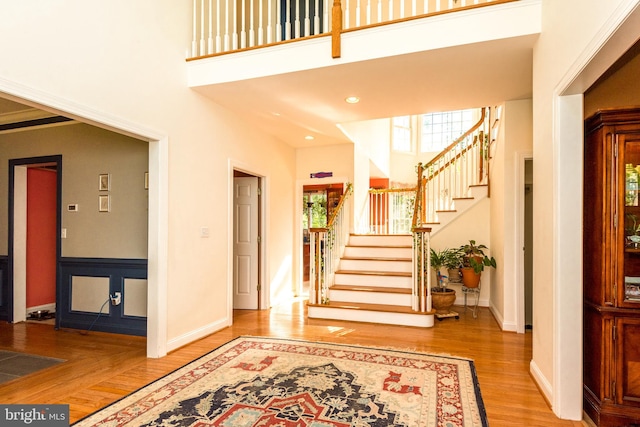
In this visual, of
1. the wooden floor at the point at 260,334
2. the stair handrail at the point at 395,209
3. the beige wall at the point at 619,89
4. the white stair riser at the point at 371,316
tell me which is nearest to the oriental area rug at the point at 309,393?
the wooden floor at the point at 260,334

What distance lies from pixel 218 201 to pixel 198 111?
1072 mm

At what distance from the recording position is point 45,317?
4.95m

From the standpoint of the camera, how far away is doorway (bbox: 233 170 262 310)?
561 cm

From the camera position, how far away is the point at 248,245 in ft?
18.5

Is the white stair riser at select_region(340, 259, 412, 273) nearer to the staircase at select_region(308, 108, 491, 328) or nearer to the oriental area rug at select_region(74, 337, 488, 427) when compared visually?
the staircase at select_region(308, 108, 491, 328)

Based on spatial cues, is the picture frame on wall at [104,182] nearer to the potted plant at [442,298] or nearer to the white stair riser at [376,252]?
the white stair riser at [376,252]

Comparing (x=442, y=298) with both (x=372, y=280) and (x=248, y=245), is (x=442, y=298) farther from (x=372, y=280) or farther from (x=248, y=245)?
(x=248, y=245)

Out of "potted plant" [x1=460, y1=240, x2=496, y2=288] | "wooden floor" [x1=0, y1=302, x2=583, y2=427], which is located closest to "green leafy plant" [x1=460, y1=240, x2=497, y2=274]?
"potted plant" [x1=460, y1=240, x2=496, y2=288]

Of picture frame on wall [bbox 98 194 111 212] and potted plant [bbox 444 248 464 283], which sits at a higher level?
picture frame on wall [bbox 98 194 111 212]

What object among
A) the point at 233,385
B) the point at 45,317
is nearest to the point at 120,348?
the point at 233,385

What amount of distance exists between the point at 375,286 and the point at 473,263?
139 cm

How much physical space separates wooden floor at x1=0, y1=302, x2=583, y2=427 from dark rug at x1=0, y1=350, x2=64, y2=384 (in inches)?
4.1

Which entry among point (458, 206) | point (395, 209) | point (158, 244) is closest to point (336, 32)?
point (158, 244)

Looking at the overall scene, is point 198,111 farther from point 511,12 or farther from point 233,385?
point 511,12
